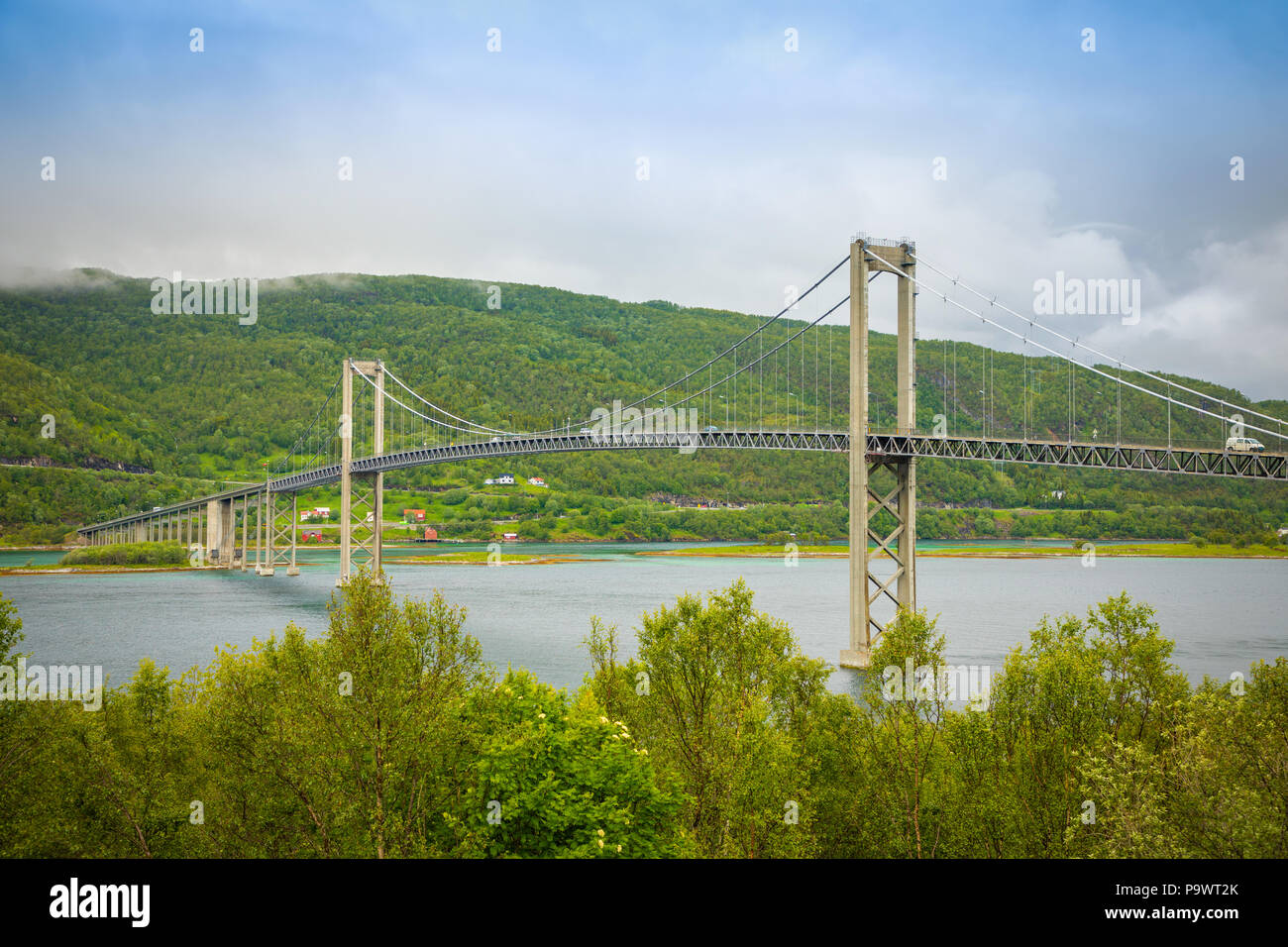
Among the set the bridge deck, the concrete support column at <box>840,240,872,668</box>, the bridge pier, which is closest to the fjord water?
the concrete support column at <box>840,240,872,668</box>

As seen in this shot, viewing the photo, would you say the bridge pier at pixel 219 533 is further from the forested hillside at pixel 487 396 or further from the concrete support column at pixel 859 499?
the concrete support column at pixel 859 499

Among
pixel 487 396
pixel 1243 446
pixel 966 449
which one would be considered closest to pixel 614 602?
pixel 966 449

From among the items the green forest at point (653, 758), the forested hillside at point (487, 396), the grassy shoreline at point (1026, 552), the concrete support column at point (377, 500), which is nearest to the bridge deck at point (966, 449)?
the green forest at point (653, 758)

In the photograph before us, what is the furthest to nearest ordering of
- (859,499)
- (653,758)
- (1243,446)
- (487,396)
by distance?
(487,396)
(859,499)
(1243,446)
(653,758)

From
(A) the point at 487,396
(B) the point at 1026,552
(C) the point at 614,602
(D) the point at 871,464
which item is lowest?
(C) the point at 614,602

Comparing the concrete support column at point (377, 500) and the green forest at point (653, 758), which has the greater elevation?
the concrete support column at point (377, 500)

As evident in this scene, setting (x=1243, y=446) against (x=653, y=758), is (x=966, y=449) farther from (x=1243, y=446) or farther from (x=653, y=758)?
(x=653, y=758)
